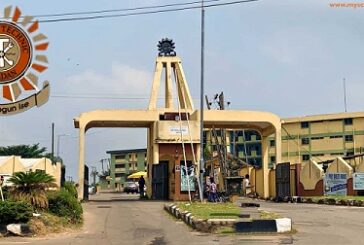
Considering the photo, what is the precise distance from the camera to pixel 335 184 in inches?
1490

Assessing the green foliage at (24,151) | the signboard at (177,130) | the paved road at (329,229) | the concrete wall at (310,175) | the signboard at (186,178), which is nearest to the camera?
the paved road at (329,229)

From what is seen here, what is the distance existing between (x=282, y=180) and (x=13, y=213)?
26.1m

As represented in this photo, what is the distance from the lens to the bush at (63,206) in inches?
719

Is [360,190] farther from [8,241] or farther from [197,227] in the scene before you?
[8,241]

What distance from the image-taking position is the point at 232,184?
33250 millimetres

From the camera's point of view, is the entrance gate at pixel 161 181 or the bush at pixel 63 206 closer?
the bush at pixel 63 206

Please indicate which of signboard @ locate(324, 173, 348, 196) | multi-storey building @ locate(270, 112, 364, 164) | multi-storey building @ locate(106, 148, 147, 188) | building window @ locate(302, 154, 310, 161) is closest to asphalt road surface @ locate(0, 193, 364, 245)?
signboard @ locate(324, 173, 348, 196)

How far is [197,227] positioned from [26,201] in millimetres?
5117

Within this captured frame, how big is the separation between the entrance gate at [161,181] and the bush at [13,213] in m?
22.0

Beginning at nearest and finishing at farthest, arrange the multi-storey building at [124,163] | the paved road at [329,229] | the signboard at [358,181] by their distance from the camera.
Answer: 1. the paved road at [329,229]
2. the signboard at [358,181]
3. the multi-storey building at [124,163]

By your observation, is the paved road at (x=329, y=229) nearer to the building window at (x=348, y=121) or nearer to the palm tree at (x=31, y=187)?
the palm tree at (x=31, y=187)

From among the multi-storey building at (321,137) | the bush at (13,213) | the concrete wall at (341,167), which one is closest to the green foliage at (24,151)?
the multi-storey building at (321,137)

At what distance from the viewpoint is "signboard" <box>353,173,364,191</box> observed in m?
36.4

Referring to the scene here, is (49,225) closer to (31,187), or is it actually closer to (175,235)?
(31,187)
